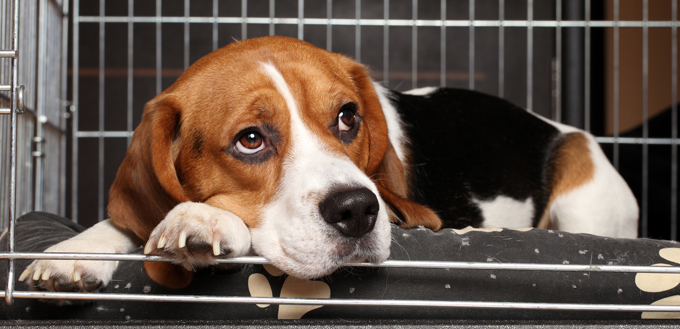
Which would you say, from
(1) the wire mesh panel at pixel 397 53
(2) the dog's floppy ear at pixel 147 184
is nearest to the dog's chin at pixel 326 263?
(2) the dog's floppy ear at pixel 147 184

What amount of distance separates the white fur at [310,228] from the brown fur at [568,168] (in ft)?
4.64

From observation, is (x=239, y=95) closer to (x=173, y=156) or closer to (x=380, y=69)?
(x=173, y=156)

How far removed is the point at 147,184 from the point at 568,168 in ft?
6.01

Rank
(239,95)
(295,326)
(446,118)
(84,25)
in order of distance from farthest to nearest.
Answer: (84,25)
(446,118)
(239,95)
(295,326)

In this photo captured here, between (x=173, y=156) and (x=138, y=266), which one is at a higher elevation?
(x=173, y=156)

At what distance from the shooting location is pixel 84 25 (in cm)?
470

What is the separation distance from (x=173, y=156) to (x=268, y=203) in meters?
0.41

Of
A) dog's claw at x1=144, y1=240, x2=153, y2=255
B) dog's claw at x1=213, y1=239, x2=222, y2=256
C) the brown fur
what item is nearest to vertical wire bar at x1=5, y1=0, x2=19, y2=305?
dog's claw at x1=144, y1=240, x2=153, y2=255

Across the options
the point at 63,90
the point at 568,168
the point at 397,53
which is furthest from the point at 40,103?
the point at 397,53

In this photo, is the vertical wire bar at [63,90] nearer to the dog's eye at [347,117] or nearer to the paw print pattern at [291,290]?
Answer: the dog's eye at [347,117]

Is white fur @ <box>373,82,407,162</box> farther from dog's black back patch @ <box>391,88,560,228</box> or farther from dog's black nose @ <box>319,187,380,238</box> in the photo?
dog's black nose @ <box>319,187,380,238</box>

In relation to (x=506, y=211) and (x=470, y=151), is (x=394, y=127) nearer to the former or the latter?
(x=470, y=151)

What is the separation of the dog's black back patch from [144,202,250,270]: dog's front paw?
0.95 metres

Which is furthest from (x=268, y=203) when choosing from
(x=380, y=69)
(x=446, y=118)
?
(x=380, y=69)
